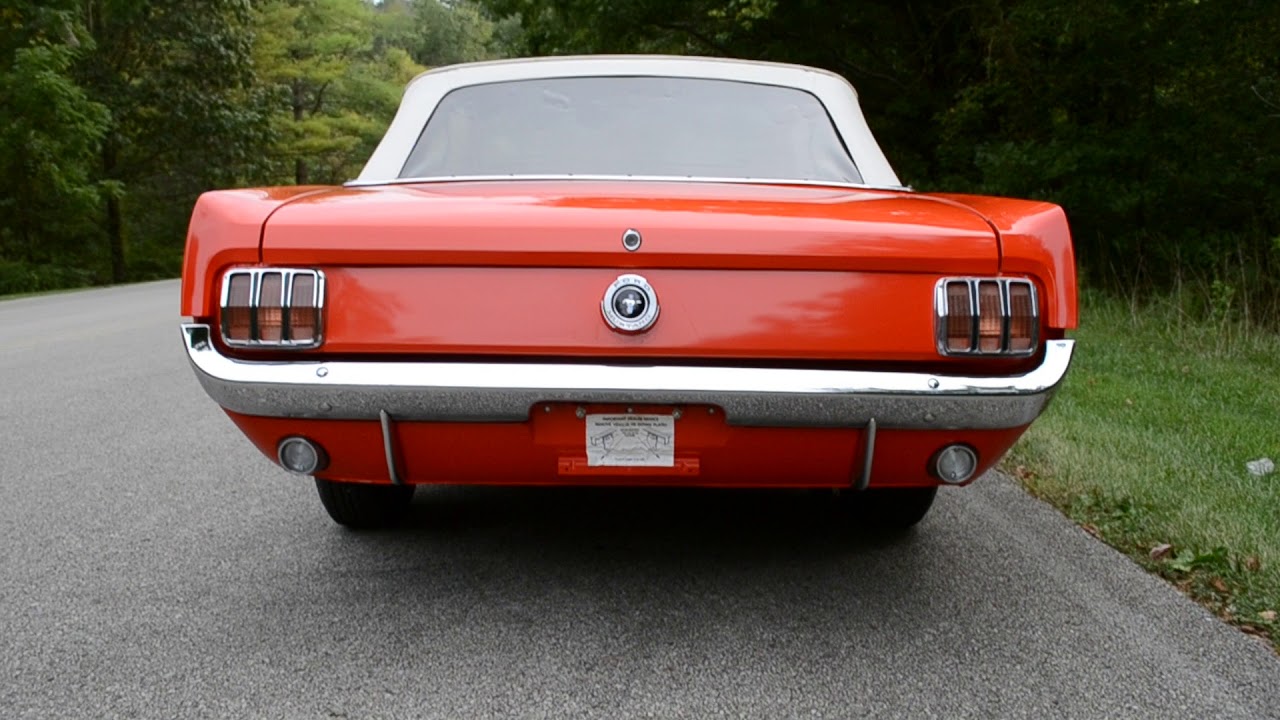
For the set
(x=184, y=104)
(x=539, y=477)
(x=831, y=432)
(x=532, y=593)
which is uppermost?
(x=831, y=432)

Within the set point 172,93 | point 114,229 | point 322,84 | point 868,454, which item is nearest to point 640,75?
point 868,454

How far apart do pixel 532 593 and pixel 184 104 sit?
31428 mm

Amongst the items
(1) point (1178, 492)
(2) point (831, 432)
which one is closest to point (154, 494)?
(2) point (831, 432)

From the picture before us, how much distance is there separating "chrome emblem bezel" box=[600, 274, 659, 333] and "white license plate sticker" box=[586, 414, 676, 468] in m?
0.22

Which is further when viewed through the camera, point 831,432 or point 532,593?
point 532,593

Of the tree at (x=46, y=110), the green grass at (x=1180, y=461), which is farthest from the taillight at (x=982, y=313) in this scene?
the tree at (x=46, y=110)

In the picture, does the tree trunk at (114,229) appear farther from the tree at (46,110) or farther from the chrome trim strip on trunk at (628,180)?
the chrome trim strip on trunk at (628,180)

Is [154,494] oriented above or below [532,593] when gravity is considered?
below

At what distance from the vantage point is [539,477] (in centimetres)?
265

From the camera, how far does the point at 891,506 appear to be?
11.4 feet

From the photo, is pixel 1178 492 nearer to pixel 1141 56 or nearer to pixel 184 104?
pixel 1141 56

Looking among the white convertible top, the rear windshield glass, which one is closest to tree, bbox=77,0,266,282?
the white convertible top

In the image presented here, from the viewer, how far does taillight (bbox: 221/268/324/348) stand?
2.49m

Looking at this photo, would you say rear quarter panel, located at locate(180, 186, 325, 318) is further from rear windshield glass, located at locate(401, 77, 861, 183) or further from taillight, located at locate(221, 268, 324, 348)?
rear windshield glass, located at locate(401, 77, 861, 183)
